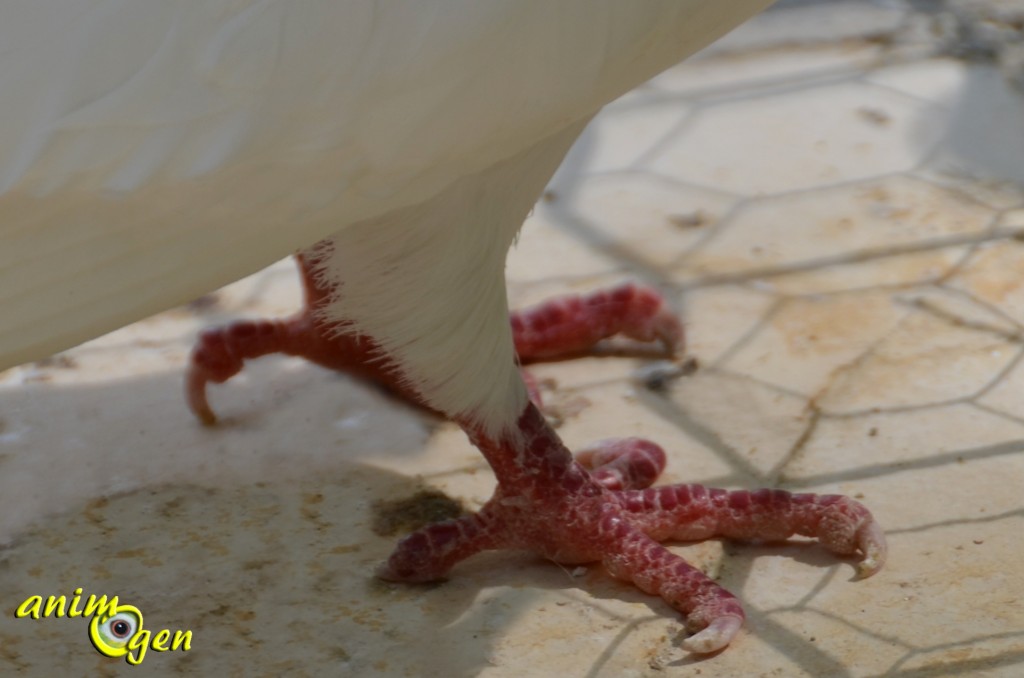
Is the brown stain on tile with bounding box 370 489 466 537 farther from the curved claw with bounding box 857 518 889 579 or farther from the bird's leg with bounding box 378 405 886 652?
the curved claw with bounding box 857 518 889 579

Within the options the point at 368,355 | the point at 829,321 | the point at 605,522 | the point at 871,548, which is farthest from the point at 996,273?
the point at 368,355

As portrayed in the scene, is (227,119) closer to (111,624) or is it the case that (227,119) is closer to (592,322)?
(111,624)

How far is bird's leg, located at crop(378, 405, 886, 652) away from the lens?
2113 millimetres

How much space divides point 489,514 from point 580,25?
876mm

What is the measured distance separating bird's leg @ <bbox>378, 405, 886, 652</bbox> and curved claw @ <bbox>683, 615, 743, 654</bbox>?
0.14 m

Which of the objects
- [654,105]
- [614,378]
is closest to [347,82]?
[614,378]

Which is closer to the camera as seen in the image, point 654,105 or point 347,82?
point 347,82

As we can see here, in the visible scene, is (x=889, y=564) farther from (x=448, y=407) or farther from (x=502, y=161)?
(x=502, y=161)

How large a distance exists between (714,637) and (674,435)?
623 millimetres

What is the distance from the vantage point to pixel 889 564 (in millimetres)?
2105

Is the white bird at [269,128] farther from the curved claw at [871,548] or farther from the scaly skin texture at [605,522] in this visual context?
the curved claw at [871,548]

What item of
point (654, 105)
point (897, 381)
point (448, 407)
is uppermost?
point (654, 105)

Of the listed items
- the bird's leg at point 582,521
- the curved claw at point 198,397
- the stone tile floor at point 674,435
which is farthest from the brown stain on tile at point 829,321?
the curved claw at point 198,397

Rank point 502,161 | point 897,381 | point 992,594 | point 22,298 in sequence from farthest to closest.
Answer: point 897,381
point 992,594
point 502,161
point 22,298
